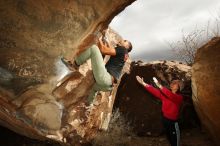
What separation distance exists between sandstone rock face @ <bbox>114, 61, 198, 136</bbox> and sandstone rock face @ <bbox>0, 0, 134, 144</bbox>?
15.0 feet

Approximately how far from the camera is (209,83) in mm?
6672

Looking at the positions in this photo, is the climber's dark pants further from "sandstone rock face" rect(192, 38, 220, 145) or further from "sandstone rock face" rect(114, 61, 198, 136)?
"sandstone rock face" rect(114, 61, 198, 136)

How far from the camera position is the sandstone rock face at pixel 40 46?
14.4 feet

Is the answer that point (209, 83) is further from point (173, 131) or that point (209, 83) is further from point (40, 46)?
point (40, 46)

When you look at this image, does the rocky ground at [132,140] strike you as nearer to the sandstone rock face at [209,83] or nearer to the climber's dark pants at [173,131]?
the sandstone rock face at [209,83]

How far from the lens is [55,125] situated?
5008 millimetres

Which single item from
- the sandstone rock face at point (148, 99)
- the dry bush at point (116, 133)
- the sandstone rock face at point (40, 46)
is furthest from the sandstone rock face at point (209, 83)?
the sandstone rock face at point (40, 46)

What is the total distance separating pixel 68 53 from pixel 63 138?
4.78ft

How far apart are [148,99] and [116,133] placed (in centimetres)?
136

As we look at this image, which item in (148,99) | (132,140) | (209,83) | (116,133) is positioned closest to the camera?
(209,83)

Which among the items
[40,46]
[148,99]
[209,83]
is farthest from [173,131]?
[40,46]

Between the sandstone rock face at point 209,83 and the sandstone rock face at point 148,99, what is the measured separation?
64.9 inches

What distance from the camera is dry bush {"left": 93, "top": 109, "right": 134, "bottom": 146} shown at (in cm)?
840

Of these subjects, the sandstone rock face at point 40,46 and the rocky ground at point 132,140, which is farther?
the rocky ground at point 132,140
